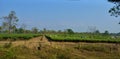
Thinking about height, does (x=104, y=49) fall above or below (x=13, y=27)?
below

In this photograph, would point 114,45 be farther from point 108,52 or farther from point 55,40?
point 55,40

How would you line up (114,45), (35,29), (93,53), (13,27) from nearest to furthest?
(93,53) < (114,45) < (13,27) < (35,29)

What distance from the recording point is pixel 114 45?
29.9m

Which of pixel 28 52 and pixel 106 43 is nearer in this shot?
pixel 28 52

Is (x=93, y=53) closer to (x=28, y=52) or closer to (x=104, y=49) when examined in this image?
(x=104, y=49)

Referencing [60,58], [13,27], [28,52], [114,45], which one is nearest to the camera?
[60,58]

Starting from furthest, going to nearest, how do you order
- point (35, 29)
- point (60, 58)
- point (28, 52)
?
point (35, 29), point (28, 52), point (60, 58)

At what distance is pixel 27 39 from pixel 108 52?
30.6 feet

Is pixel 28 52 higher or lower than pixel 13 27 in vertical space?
lower

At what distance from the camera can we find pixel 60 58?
53.0ft

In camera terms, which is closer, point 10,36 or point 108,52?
point 108,52

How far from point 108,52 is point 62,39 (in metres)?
6.43

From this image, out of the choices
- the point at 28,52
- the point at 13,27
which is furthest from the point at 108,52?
the point at 13,27

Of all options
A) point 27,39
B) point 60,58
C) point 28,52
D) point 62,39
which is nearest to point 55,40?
point 62,39
